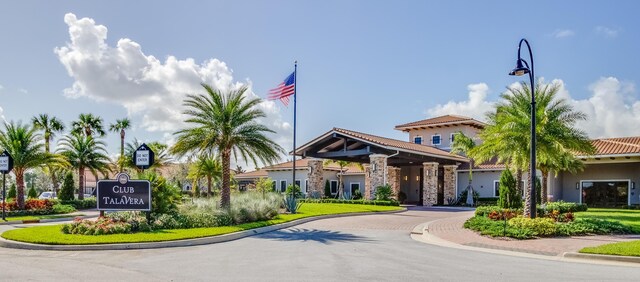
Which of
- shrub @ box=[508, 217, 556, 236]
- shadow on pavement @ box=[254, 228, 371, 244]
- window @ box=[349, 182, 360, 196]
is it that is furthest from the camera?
window @ box=[349, 182, 360, 196]

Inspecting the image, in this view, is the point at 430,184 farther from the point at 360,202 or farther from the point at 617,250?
the point at 617,250

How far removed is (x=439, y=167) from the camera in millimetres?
40094

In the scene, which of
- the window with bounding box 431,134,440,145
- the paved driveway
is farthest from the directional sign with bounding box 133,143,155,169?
the window with bounding box 431,134,440,145

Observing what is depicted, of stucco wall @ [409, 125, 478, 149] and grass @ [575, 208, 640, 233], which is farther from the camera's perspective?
stucco wall @ [409, 125, 478, 149]

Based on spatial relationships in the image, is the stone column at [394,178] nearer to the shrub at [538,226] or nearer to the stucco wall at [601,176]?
the stucco wall at [601,176]

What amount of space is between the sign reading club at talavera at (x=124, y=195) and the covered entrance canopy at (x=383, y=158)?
18.5 metres

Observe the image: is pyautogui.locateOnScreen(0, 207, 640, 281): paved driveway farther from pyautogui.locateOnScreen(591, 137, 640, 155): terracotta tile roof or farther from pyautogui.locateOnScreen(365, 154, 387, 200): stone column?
pyautogui.locateOnScreen(591, 137, 640, 155): terracotta tile roof

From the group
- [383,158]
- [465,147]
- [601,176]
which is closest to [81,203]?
[383,158]

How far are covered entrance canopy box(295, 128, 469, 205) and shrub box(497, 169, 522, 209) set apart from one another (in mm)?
8461

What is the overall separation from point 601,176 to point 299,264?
98.2ft

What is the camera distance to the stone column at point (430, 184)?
36.8 metres

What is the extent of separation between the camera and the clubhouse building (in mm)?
32844

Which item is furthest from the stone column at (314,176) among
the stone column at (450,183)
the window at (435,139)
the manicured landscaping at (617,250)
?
the manicured landscaping at (617,250)

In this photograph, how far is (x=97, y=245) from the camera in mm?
13414
